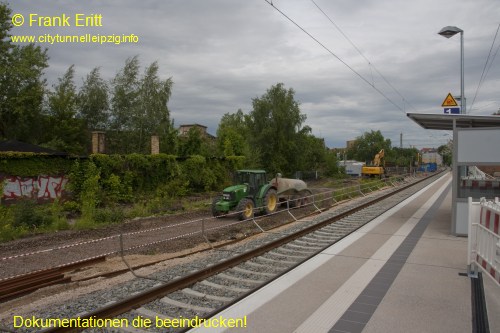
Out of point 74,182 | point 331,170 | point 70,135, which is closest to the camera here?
point 74,182

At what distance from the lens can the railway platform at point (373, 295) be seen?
213 inches

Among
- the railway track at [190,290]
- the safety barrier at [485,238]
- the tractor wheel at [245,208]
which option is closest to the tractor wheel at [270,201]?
the tractor wheel at [245,208]

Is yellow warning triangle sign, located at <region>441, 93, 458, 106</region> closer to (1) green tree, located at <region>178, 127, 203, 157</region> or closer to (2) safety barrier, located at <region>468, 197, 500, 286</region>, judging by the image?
(2) safety barrier, located at <region>468, 197, 500, 286</region>

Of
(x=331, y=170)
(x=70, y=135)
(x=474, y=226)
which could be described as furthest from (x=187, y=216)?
(x=331, y=170)

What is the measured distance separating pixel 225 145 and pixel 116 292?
1249 inches

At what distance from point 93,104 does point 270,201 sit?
29.6m

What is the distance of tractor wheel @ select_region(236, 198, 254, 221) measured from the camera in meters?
16.8

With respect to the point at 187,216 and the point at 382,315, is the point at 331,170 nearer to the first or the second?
the point at 187,216

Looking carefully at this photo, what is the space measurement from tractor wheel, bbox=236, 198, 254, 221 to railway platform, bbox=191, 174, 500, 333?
695 cm

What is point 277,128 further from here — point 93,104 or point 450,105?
point 450,105

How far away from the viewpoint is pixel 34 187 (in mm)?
18969

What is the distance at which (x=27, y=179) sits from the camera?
736 inches

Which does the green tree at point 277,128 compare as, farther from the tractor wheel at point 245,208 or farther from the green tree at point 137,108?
the tractor wheel at point 245,208

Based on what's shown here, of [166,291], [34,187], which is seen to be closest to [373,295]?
[166,291]
